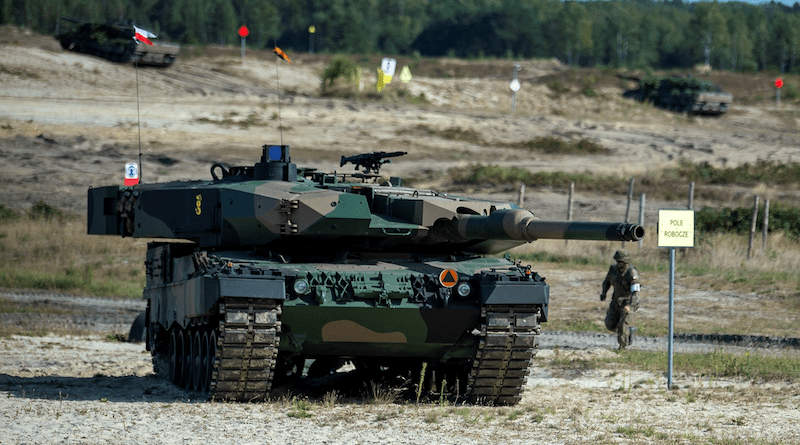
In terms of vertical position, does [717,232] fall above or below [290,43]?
below

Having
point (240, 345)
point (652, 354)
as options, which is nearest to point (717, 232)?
point (652, 354)

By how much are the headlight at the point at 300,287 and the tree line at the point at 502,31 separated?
95153 millimetres

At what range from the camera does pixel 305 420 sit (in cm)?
1177

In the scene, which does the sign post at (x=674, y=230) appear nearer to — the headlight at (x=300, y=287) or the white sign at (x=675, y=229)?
the white sign at (x=675, y=229)

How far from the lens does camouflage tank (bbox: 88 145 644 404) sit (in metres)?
12.5

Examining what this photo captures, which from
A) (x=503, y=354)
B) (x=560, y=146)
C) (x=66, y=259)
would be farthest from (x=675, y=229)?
(x=560, y=146)

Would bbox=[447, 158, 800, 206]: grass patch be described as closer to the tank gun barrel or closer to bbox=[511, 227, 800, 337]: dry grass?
bbox=[511, 227, 800, 337]: dry grass

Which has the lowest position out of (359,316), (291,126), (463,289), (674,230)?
(359,316)

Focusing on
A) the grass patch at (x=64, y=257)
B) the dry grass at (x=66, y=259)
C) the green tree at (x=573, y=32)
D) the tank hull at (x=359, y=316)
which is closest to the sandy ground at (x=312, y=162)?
the tank hull at (x=359, y=316)

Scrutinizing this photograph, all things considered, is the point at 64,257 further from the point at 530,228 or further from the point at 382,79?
the point at 382,79

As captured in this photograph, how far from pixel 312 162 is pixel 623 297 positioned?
20.7 meters

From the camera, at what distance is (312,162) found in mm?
38250

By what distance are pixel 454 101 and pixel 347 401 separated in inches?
1696

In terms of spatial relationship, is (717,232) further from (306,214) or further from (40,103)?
(40,103)
